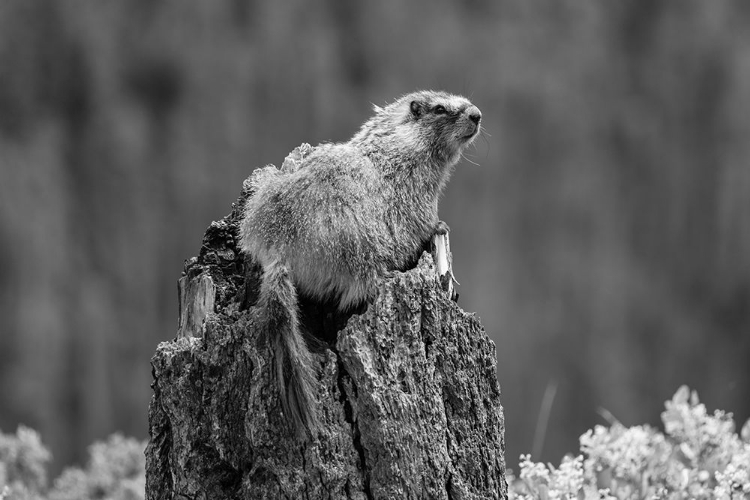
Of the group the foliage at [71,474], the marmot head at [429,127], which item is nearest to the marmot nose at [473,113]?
the marmot head at [429,127]

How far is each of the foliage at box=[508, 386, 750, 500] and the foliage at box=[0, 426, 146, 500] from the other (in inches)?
96.3

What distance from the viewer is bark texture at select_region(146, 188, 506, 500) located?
2.74 meters

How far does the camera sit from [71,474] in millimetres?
5340

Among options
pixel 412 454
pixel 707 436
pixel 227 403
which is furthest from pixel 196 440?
pixel 707 436

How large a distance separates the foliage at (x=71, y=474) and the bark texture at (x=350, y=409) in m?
2.21

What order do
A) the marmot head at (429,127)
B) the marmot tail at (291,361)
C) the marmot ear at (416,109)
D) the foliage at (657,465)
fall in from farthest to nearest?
1. the marmot ear at (416,109)
2. the marmot head at (429,127)
3. the foliage at (657,465)
4. the marmot tail at (291,361)

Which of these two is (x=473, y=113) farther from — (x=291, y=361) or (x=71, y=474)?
(x=71, y=474)

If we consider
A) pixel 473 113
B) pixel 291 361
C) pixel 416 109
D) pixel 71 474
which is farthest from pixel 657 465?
pixel 71 474

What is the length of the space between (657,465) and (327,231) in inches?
84.1

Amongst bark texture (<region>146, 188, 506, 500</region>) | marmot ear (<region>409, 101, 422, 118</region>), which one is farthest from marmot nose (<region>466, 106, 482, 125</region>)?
bark texture (<region>146, 188, 506, 500</region>)

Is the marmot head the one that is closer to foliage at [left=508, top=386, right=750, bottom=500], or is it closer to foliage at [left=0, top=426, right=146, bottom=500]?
foliage at [left=508, top=386, right=750, bottom=500]

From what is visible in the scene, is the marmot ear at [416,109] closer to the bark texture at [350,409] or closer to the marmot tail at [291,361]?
the bark texture at [350,409]

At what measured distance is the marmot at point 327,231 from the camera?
2.74 metres

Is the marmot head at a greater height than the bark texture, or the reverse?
the marmot head
